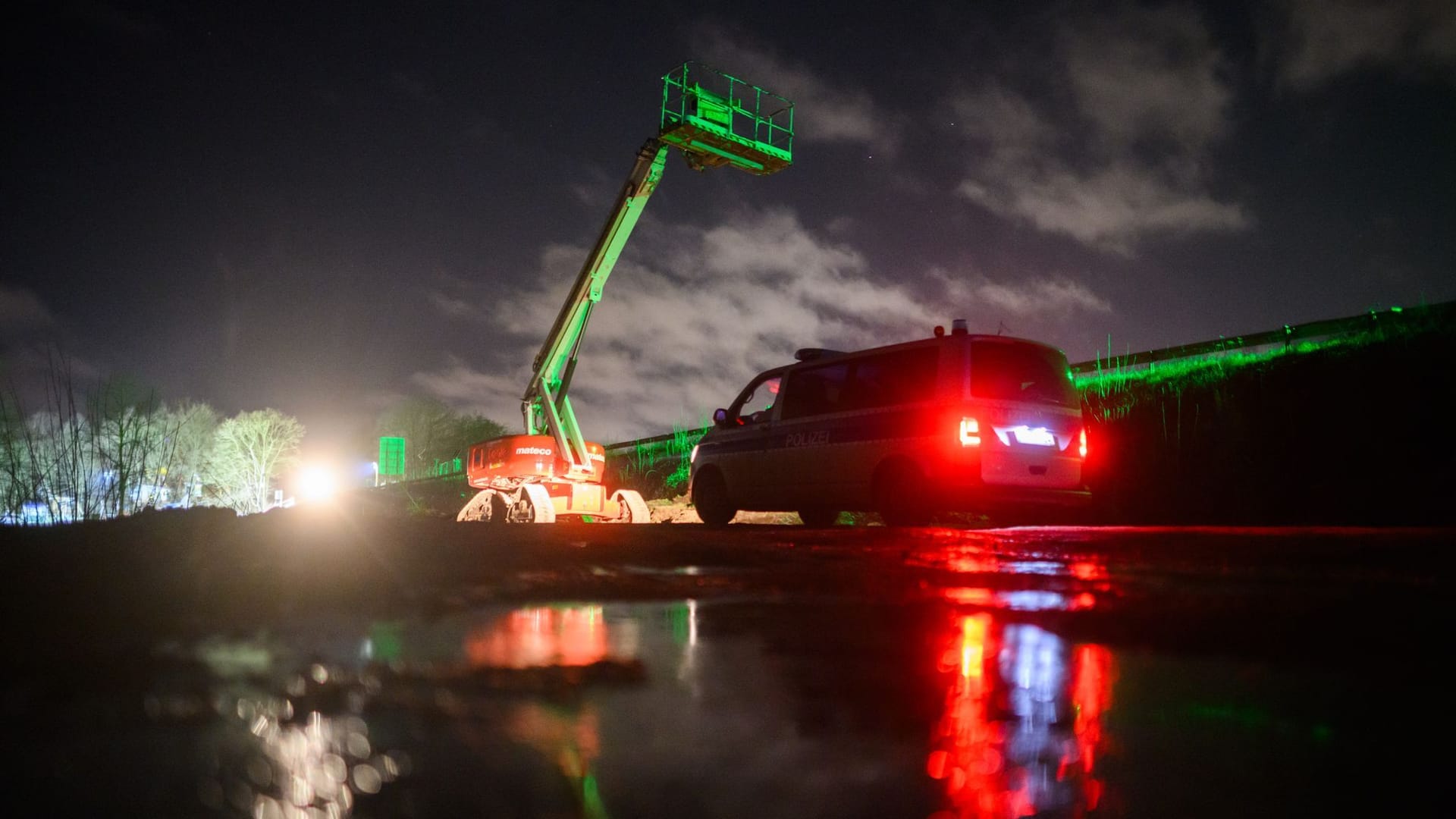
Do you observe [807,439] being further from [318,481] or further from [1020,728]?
[318,481]

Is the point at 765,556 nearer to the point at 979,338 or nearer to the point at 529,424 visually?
the point at 979,338

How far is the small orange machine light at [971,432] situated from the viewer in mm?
7805

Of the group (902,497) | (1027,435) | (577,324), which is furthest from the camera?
(577,324)

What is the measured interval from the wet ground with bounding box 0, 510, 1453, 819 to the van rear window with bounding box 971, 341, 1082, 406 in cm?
569

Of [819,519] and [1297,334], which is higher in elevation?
[1297,334]

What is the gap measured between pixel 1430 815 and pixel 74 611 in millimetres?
2018

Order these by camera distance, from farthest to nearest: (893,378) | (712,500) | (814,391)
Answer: (712,500), (814,391), (893,378)

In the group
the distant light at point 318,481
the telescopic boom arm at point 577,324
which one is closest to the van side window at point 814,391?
the telescopic boom arm at point 577,324

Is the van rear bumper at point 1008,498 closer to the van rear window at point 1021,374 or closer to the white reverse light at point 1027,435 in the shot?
the white reverse light at point 1027,435

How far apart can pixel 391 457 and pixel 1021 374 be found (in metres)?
40.8

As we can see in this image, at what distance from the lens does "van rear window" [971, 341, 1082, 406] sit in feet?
26.5

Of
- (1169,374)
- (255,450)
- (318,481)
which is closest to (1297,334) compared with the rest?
(1169,374)

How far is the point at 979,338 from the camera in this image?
8.15 meters

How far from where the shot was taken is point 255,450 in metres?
38.1
